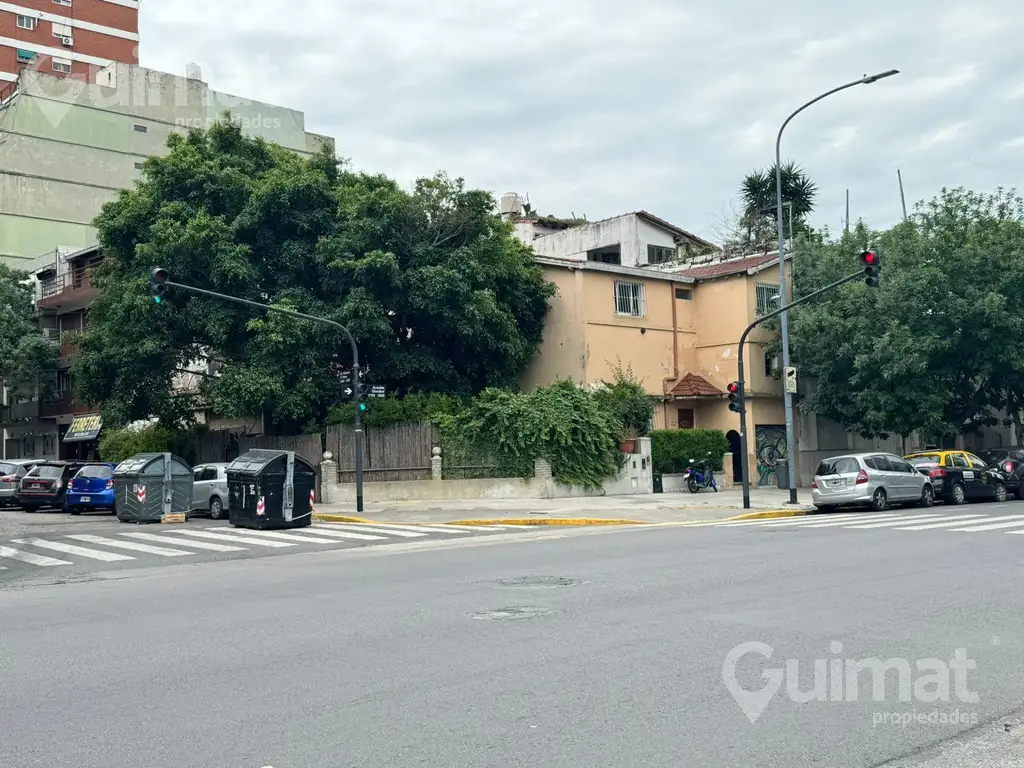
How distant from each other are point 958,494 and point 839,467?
14.4ft

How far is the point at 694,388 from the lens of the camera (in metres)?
38.1

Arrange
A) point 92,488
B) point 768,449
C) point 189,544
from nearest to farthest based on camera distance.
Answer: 1. point 189,544
2. point 92,488
3. point 768,449

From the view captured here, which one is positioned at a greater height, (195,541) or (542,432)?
(542,432)

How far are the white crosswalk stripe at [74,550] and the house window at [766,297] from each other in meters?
26.6

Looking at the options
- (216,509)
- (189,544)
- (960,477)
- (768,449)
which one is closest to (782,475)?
(768,449)

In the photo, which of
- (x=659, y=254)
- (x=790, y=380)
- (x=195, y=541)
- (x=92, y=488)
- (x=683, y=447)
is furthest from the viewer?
(x=659, y=254)

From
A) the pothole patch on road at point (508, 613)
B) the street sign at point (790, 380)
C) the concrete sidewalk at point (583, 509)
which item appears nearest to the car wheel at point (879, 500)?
the concrete sidewalk at point (583, 509)

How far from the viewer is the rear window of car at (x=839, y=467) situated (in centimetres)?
2628

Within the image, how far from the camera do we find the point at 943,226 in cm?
3566

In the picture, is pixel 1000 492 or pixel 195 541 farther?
pixel 1000 492

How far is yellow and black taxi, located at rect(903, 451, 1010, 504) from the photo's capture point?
92.9 feet

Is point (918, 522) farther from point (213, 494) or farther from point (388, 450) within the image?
point (213, 494)

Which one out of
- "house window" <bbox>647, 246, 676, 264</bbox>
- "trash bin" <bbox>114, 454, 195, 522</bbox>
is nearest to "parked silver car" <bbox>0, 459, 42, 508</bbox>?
"trash bin" <bbox>114, 454, 195, 522</bbox>

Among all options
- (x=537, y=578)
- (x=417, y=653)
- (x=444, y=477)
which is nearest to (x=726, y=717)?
(x=417, y=653)
